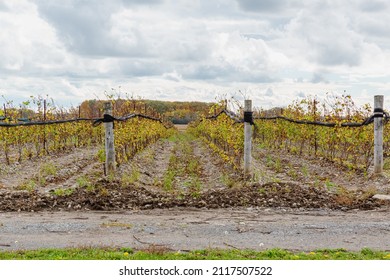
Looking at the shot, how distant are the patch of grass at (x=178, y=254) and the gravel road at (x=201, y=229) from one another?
26 centimetres

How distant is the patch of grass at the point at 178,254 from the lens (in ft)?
16.9

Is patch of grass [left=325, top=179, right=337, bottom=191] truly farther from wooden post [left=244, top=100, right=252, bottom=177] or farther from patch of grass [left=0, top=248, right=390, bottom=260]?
patch of grass [left=0, top=248, right=390, bottom=260]

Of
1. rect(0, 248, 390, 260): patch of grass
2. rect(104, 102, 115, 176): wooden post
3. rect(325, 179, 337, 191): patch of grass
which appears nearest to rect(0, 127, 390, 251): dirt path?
rect(325, 179, 337, 191): patch of grass

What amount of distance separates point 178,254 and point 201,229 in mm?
1375

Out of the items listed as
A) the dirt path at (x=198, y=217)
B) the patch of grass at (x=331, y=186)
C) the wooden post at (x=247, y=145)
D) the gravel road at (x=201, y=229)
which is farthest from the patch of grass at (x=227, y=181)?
the gravel road at (x=201, y=229)

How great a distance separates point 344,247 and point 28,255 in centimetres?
367

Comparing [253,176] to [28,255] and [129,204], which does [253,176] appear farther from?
[28,255]

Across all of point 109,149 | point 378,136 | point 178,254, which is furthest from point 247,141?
point 178,254

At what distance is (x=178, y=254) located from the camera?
5270 millimetres

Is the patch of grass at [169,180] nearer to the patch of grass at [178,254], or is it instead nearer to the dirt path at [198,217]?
the dirt path at [198,217]

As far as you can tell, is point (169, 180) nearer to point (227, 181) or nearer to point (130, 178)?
point (130, 178)

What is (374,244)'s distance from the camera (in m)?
5.92

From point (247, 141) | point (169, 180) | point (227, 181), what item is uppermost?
point (247, 141)

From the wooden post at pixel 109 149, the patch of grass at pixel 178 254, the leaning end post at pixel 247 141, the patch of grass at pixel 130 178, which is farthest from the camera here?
the leaning end post at pixel 247 141
